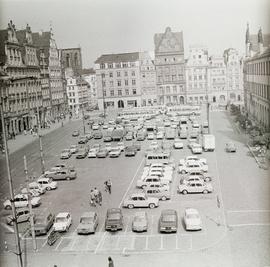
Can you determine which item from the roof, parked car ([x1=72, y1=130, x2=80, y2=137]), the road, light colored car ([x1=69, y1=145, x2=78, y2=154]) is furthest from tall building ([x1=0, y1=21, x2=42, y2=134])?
the roof

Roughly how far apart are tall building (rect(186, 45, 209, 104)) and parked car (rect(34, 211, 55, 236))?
67674mm

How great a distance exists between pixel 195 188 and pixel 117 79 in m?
48.1

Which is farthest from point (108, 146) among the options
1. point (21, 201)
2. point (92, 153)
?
point (21, 201)

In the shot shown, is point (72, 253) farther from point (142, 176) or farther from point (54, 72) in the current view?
point (54, 72)

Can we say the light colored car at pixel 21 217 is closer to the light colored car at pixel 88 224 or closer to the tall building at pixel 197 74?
the light colored car at pixel 88 224

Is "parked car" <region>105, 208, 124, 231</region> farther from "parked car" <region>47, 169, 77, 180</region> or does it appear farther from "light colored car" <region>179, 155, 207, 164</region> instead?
"light colored car" <region>179, 155, 207, 164</region>

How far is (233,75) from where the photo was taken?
9300 cm

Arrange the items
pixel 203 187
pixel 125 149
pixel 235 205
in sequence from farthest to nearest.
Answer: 1. pixel 125 149
2. pixel 203 187
3. pixel 235 205

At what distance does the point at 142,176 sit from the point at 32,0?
16.0m

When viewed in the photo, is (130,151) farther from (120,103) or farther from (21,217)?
(120,103)

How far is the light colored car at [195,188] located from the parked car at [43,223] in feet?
31.5

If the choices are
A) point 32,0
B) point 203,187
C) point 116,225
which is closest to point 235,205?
point 203,187

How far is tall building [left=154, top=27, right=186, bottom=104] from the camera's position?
91375mm

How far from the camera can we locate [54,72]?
78.1 m
